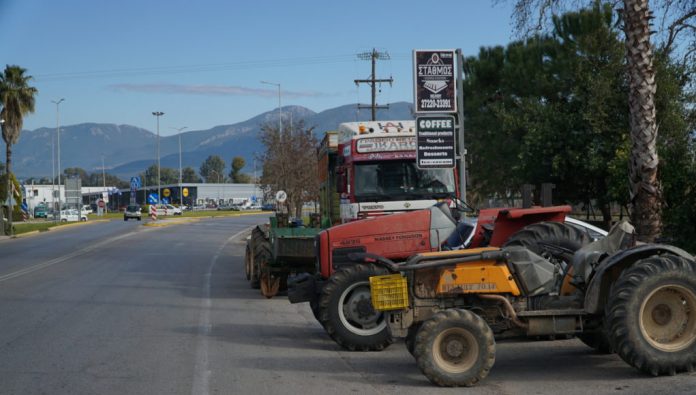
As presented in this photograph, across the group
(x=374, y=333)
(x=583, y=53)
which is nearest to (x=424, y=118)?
(x=374, y=333)

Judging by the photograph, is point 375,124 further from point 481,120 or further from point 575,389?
point 481,120

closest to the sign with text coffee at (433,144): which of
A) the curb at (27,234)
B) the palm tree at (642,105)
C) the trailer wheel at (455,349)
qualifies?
the palm tree at (642,105)

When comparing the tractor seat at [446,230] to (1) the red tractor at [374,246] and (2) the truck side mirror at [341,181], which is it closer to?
(1) the red tractor at [374,246]

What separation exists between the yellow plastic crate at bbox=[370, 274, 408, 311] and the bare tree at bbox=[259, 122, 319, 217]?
3707cm

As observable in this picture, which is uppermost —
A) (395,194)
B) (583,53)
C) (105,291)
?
(583,53)

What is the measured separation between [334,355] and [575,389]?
3344 mm

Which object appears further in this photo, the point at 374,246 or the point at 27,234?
the point at 27,234

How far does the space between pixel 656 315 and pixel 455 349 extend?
2.03 meters

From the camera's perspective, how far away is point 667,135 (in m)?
22.9

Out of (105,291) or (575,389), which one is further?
(105,291)

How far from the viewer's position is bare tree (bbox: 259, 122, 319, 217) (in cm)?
4788

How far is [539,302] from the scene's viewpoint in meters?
8.51

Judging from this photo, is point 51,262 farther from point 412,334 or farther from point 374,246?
point 412,334

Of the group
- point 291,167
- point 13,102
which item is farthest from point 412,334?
point 13,102
